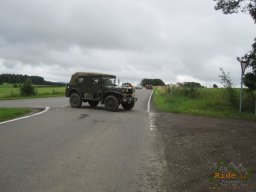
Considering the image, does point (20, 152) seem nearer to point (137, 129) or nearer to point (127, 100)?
point (137, 129)

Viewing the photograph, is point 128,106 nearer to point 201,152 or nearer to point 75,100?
point 75,100

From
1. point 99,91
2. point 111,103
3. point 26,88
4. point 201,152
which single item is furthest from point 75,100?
point 26,88

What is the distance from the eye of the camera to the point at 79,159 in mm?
7617

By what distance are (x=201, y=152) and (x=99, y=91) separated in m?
13.4

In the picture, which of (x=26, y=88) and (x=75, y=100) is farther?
(x=26, y=88)

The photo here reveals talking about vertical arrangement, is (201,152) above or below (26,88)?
below

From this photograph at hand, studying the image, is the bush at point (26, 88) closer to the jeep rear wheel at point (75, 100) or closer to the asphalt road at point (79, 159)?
the jeep rear wheel at point (75, 100)

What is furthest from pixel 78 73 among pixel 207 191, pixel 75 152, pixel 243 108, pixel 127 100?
pixel 207 191

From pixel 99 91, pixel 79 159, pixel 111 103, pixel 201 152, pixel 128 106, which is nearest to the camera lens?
pixel 79 159

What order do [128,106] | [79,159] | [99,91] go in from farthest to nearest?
[128,106] → [99,91] → [79,159]

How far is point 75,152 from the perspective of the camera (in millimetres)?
8281

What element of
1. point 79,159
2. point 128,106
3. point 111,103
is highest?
point 111,103

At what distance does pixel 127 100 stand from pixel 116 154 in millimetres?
12815

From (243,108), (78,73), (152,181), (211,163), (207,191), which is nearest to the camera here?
(207,191)
